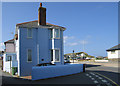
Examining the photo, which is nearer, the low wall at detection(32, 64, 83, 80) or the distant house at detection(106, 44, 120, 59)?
the low wall at detection(32, 64, 83, 80)

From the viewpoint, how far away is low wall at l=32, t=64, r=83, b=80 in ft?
49.2

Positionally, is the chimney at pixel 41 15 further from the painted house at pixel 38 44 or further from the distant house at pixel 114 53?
the distant house at pixel 114 53

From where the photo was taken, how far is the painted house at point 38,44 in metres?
21.2

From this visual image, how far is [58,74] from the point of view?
56.5ft

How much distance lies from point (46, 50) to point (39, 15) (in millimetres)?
5597

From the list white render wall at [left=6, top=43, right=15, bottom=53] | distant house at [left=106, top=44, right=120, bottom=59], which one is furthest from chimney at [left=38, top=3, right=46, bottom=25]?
distant house at [left=106, top=44, right=120, bottom=59]

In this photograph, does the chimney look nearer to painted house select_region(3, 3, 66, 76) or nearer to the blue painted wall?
painted house select_region(3, 3, 66, 76)

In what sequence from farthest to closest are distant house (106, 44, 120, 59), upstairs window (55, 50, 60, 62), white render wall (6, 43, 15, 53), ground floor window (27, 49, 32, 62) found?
distant house (106, 44, 120, 59), white render wall (6, 43, 15, 53), upstairs window (55, 50, 60, 62), ground floor window (27, 49, 32, 62)

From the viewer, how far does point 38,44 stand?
72.6 feet

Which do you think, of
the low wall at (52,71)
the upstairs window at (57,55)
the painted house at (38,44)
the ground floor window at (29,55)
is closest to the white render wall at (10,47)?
the painted house at (38,44)

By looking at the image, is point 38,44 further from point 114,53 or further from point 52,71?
point 114,53

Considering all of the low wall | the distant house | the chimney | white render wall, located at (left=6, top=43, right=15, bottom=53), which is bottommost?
the low wall

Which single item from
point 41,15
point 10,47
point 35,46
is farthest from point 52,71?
point 10,47

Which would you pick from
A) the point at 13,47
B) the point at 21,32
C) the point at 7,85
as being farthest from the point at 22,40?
the point at 13,47
